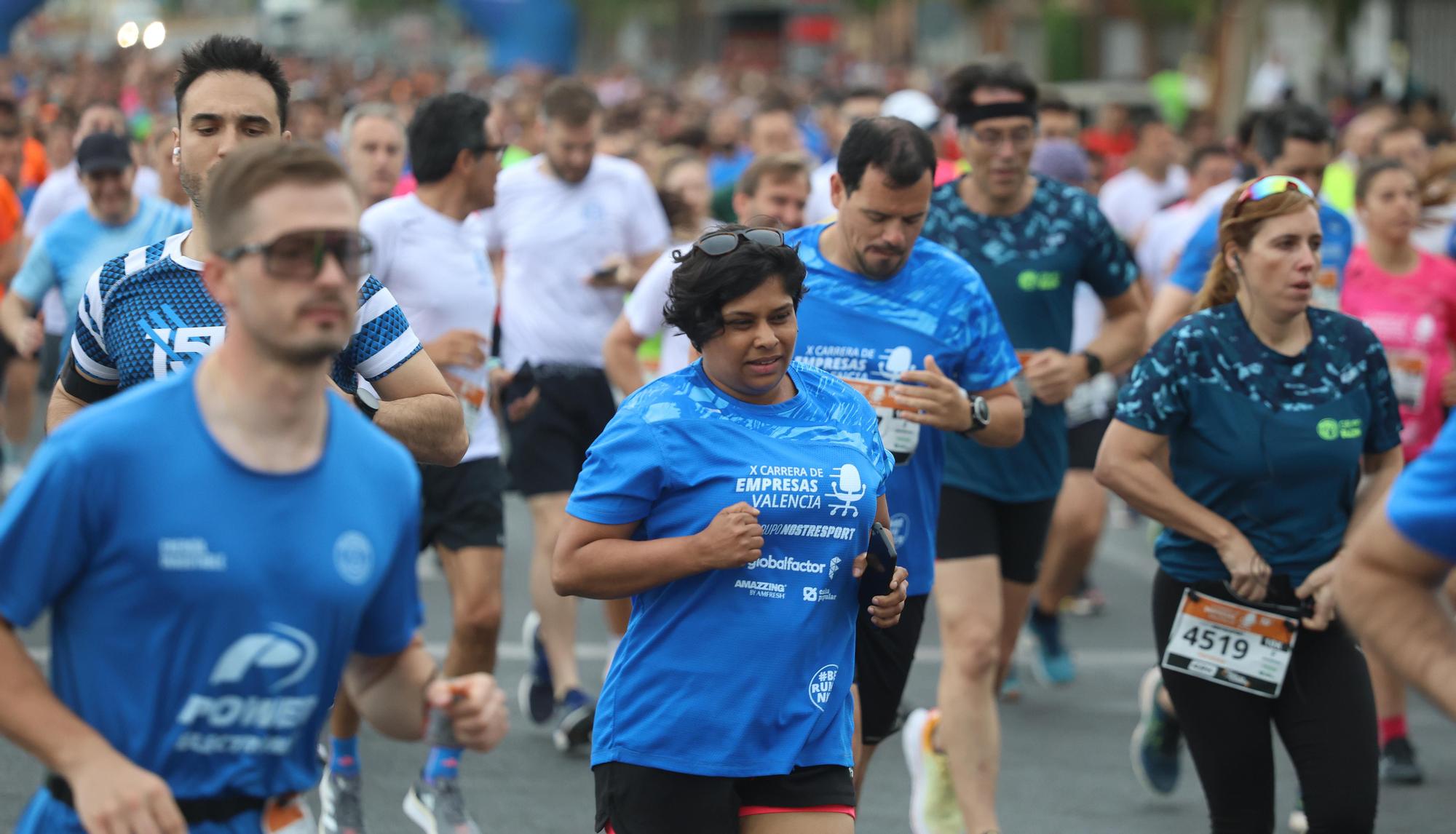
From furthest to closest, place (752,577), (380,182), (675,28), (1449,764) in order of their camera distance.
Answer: (675,28), (380,182), (1449,764), (752,577)

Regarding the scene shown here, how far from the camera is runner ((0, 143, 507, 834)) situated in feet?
8.75

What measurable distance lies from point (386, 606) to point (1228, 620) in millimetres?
2539

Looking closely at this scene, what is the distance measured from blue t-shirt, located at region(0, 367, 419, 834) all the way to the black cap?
6.48m

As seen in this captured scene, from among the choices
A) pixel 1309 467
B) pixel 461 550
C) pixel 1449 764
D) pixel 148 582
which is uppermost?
pixel 148 582

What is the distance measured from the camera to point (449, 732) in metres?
2.93

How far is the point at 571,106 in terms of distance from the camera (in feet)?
27.0

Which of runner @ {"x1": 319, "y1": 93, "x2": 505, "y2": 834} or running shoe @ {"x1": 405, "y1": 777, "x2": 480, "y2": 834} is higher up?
runner @ {"x1": 319, "y1": 93, "x2": 505, "y2": 834}

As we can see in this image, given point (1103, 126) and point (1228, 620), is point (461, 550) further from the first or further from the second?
point (1103, 126)

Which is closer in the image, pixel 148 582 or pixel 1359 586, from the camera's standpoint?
pixel 148 582

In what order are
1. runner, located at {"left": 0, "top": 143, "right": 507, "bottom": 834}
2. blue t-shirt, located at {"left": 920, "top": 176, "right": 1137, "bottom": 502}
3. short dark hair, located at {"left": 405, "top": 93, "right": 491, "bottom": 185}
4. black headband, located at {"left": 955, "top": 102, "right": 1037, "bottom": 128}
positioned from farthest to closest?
1. short dark hair, located at {"left": 405, "top": 93, "right": 491, "bottom": 185}
2. black headband, located at {"left": 955, "top": 102, "right": 1037, "bottom": 128}
3. blue t-shirt, located at {"left": 920, "top": 176, "right": 1137, "bottom": 502}
4. runner, located at {"left": 0, "top": 143, "right": 507, "bottom": 834}

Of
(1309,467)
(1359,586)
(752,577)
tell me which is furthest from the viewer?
(1309,467)

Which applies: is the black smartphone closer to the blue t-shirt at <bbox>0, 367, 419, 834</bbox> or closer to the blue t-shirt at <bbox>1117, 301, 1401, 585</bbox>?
the blue t-shirt at <bbox>1117, 301, 1401, 585</bbox>

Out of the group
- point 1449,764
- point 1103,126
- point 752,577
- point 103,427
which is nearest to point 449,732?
point 103,427

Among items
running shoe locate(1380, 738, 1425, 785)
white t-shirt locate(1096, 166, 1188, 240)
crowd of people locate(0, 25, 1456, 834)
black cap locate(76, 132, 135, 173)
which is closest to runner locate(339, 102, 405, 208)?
crowd of people locate(0, 25, 1456, 834)
